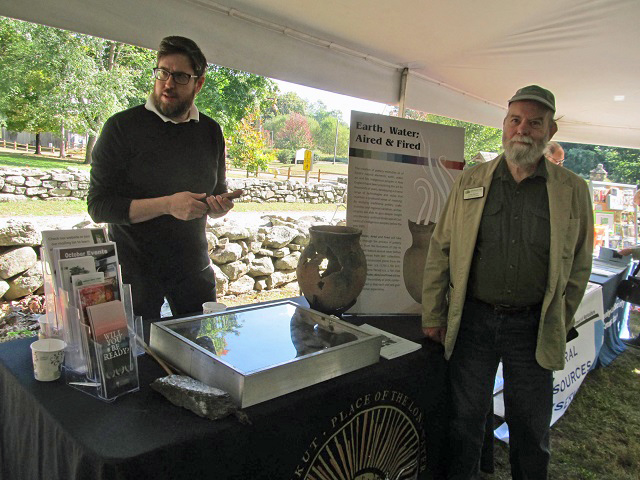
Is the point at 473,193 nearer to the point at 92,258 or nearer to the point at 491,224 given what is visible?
the point at 491,224

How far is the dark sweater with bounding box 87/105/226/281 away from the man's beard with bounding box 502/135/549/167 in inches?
48.7

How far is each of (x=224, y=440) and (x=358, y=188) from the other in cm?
129

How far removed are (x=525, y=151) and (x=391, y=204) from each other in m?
0.62

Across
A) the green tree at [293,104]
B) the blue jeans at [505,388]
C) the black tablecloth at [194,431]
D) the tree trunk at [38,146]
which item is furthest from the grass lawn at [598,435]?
the green tree at [293,104]

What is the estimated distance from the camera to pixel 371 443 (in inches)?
49.1

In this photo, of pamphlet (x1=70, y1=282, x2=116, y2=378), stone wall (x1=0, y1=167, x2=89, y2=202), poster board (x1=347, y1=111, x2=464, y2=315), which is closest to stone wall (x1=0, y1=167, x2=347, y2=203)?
stone wall (x1=0, y1=167, x2=89, y2=202)

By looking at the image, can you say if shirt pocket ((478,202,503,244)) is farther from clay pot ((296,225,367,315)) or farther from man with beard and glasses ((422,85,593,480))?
clay pot ((296,225,367,315))

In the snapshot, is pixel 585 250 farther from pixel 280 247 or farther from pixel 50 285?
pixel 280 247

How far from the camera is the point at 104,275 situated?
96 cm

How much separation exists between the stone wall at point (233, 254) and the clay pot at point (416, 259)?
3.08 m

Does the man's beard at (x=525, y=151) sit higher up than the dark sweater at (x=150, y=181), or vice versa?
the man's beard at (x=525, y=151)

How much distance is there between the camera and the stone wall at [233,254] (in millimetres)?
3600

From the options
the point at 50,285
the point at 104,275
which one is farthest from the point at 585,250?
the point at 50,285

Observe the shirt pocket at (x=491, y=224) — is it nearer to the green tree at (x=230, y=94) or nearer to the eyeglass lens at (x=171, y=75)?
the eyeglass lens at (x=171, y=75)
